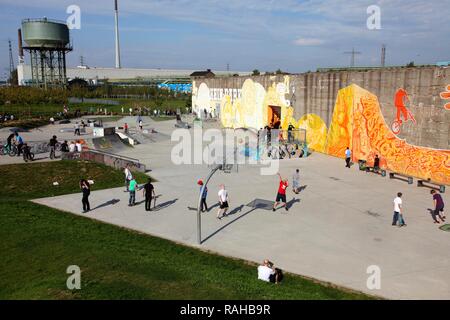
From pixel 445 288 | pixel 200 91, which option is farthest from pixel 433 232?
pixel 200 91

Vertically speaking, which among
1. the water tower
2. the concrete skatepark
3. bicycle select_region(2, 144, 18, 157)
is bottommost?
the concrete skatepark

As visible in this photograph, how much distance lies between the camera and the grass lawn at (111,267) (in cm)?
877

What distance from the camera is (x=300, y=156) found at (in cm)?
2675

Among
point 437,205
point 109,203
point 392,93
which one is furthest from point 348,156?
point 109,203

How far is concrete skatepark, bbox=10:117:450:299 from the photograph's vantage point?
412 inches

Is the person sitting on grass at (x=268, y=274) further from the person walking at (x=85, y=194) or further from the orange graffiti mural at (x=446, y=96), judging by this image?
the orange graffiti mural at (x=446, y=96)

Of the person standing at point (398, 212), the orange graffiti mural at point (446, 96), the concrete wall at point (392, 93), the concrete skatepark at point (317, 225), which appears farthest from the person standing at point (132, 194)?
the orange graffiti mural at point (446, 96)

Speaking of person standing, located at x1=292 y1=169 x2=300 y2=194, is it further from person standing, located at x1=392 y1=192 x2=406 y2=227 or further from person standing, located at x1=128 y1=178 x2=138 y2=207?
person standing, located at x1=128 y1=178 x2=138 y2=207

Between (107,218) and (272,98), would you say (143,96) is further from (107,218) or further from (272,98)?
(107,218)

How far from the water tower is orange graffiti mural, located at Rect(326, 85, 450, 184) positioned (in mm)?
64246

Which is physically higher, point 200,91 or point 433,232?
point 200,91

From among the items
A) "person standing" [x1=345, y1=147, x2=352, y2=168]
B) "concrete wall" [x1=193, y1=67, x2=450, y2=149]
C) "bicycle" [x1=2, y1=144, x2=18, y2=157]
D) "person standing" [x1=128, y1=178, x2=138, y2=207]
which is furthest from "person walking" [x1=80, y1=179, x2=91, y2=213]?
"concrete wall" [x1=193, y1=67, x2=450, y2=149]
